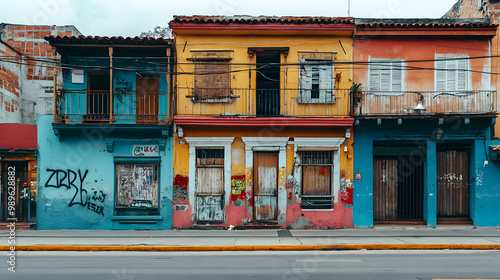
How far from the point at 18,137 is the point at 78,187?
268cm

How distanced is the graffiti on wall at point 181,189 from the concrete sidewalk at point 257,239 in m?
1.11

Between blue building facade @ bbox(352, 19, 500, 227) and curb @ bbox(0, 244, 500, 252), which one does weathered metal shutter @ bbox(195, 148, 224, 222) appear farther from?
blue building facade @ bbox(352, 19, 500, 227)

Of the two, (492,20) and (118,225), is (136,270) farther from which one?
(492,20)

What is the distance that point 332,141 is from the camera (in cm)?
1354

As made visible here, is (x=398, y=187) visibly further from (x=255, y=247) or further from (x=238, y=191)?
(x=255, y=247)

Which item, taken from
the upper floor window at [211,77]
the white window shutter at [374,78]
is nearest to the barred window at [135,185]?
the upper floor window at [211,77]

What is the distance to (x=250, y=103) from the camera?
13.5 metres

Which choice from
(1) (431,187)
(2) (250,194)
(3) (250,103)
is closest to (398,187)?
(1) (431,187)

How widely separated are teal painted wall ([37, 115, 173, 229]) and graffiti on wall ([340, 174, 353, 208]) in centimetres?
609

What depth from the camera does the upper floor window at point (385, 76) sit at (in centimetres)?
1368

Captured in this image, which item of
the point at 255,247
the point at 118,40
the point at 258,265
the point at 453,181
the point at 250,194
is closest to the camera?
the point at 258,265

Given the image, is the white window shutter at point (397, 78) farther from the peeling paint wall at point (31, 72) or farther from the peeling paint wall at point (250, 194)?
the peeling paint wall at point (31, 72)

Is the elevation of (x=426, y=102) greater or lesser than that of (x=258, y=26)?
lesser

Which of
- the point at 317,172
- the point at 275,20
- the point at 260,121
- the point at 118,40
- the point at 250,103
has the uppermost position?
the point at 275,20
